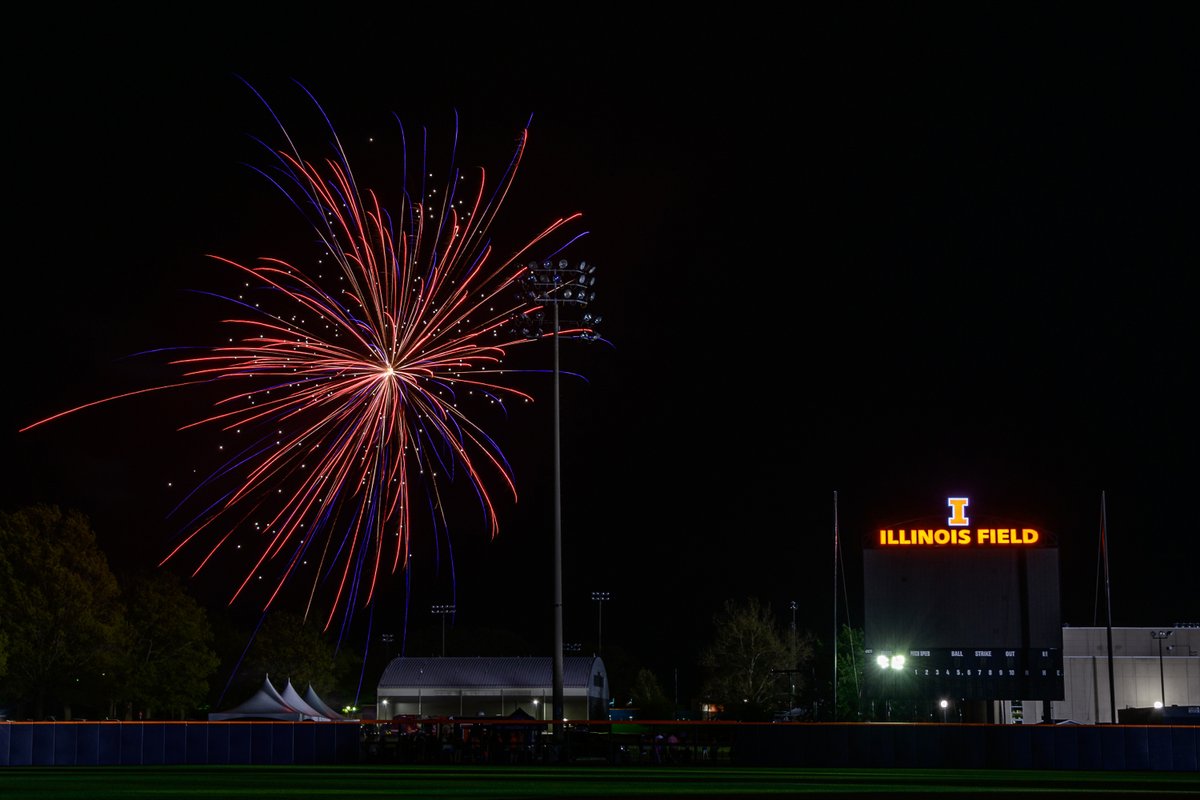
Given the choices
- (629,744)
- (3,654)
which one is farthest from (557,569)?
(3,654)

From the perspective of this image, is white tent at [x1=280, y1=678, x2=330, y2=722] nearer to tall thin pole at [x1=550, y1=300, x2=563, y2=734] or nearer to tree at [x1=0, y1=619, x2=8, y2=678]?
tree at [x1=0, y1=619, x2=8, y2=678]

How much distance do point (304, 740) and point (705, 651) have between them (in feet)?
273

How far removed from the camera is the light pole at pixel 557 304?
146ft

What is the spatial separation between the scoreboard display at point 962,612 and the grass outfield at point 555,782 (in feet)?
116

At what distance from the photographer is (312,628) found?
116875 mm

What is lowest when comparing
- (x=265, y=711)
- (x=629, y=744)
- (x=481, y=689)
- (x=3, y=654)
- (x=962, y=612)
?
(x=629, y=744)

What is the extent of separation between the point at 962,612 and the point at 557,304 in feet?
134

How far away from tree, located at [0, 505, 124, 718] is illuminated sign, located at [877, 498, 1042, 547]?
41.7m

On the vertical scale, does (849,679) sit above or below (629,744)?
above

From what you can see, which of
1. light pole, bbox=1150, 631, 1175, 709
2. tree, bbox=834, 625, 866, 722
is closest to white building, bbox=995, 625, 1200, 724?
light pole, bbox=1150, 631, 1175, 709

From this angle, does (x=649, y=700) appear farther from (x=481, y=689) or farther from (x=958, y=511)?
(x=958, y=511)

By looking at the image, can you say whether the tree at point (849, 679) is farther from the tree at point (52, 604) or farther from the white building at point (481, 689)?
the tree at point (52, 604)

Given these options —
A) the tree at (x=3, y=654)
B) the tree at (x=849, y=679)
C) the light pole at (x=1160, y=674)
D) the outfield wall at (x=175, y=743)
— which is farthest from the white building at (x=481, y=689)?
the outfield wall at (x=175, y=743)

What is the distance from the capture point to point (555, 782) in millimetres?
35219
